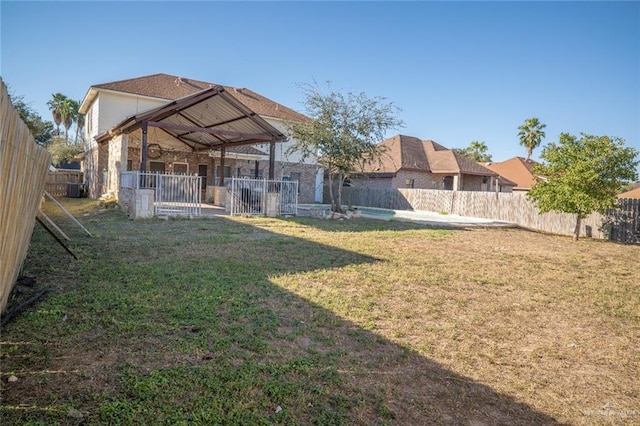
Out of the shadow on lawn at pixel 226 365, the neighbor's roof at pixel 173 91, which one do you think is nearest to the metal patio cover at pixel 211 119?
the neighbor's roof at pixel 173 91

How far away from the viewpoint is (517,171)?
39.8 meters

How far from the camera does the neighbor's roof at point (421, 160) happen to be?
103 ft

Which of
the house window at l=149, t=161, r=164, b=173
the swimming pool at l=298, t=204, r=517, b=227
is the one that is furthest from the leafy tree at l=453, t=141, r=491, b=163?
the house window at l=149, t=161, r=164, b=173

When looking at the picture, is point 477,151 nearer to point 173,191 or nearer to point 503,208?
point 503,208

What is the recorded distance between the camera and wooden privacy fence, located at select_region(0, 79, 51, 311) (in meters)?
2.79

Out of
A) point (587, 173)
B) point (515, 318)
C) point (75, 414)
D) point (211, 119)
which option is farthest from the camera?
point (211, 119)

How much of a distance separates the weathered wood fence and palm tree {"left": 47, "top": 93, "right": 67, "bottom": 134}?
4205cm

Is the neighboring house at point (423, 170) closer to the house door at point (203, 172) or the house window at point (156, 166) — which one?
the house door at point (203, 172)

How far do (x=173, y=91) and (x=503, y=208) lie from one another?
67.8ft

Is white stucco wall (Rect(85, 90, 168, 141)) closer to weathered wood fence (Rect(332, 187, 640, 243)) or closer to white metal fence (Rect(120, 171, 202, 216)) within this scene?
white metal fence (Rect(120, 171, 202, 216))

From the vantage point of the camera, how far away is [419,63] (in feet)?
60.7

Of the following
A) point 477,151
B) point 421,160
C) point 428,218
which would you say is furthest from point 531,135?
point 428,218

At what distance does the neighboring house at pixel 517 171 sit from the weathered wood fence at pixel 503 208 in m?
15.4

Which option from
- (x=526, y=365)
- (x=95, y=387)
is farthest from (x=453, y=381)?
(x=95, y=387)
